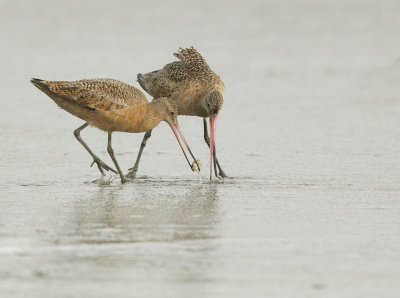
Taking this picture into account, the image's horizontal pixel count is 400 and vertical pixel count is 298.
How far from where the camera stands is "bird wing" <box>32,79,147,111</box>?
7531 millimetres

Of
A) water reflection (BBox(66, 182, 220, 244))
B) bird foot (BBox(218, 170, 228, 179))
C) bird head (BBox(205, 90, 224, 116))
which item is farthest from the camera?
bird head (BBox(205, 90, 224, 116))

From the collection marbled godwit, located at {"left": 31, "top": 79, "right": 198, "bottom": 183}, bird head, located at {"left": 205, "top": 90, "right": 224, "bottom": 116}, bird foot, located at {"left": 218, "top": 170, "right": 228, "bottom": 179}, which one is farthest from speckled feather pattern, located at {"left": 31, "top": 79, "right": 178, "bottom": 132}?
bird foot, located at {"left": 218, "top": 170, "right": 228, "bottom": 179}

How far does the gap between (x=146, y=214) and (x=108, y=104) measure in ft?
6.44

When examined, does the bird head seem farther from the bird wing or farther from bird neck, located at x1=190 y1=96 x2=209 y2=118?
the bird wing

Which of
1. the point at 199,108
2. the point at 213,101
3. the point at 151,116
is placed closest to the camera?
the point at 151,116

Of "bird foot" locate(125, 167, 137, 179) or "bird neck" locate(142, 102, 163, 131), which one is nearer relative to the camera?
"bird foot" locate(125, 167, 137, 179)

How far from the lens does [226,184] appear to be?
7301 millimetres

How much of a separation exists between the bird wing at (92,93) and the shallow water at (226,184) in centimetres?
63

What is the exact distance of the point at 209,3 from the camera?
70.1 ft

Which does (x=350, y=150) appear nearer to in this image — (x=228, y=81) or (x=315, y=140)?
(x=315, y=140)

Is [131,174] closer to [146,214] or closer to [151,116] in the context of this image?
[151,116]

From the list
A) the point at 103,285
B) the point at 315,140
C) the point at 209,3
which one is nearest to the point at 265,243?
the point at 103,285

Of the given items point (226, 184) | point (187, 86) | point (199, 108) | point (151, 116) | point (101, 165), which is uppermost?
point (187, 86)

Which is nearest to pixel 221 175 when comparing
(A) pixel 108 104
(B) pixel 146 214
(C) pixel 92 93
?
(A) pixel 108 104
